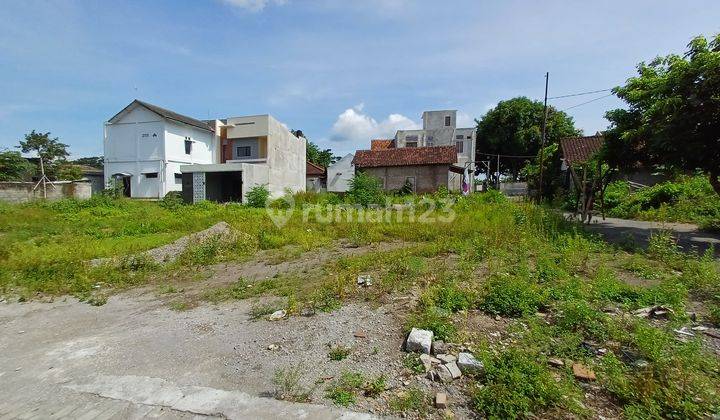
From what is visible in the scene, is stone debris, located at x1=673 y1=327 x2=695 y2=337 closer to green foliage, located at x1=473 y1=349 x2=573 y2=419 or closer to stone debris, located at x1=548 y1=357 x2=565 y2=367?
stone debris, located at x1=548 y1=357 x2=565 y2=367

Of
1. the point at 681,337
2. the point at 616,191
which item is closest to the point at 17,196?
the point at 681,337

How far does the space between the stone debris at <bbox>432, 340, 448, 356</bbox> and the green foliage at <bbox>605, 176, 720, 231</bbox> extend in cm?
1207

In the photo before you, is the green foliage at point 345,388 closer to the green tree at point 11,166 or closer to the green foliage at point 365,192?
the green foliage at point 365,192

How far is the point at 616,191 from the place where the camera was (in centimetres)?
1622

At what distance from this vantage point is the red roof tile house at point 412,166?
24.8 m

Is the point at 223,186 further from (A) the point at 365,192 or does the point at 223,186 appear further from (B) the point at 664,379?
(B) the point at 664,379

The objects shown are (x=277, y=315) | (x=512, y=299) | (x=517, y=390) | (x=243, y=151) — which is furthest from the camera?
(x=243, y=151)

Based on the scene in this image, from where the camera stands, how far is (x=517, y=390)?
2.60m

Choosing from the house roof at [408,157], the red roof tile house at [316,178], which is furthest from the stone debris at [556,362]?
the red roof tile house at [316,178]

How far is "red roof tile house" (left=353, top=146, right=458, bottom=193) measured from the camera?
976 inches

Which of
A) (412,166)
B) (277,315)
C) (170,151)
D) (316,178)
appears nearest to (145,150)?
(170,151)

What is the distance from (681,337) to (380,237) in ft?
21.8

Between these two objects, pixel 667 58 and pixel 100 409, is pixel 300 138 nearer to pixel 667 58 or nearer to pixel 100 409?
pixel 667 58

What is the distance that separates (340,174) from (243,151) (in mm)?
8775
